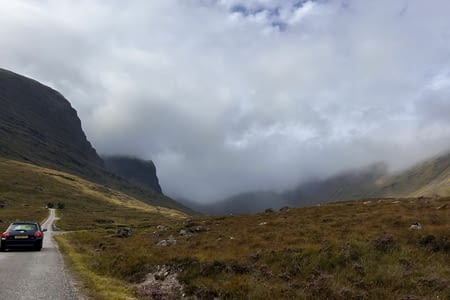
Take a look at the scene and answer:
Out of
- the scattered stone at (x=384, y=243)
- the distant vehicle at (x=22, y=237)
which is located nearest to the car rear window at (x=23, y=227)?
the distant vehicle at (x=22, y=237)

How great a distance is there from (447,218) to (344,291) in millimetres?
13047

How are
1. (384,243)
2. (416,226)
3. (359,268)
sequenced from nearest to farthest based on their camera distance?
1. (359,268)
2. (384,243)
3. (416,226)

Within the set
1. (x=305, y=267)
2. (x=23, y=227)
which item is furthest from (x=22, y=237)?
(x=305, y=267)

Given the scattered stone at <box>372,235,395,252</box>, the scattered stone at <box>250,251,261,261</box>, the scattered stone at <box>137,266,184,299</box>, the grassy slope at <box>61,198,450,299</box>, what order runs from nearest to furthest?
1. the grassy slope at <box>61,198,450,299</box>
2. the scattered stone at <box>137,266,184,299</box>
3. the scattered stone at <box>372,235,395,252</box>
4. the scattered stone at <box>250,251,261,261</box>

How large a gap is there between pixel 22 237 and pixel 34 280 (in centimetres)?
1667

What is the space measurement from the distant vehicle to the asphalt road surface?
6371 millimetres

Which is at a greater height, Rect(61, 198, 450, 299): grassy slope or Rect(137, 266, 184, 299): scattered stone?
Rect(61, 198, 450, 299): grassy slope

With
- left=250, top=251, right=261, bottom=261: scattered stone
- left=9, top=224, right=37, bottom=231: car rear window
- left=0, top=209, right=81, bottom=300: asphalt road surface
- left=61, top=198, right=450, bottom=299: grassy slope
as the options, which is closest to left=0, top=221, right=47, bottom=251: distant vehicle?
left=9, top=224, right=37, bottom=231: car rear window

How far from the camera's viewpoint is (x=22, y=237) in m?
33.7

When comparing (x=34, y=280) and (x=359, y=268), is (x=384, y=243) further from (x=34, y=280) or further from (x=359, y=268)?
(x=34, y=280)

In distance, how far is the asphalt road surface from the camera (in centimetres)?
1539

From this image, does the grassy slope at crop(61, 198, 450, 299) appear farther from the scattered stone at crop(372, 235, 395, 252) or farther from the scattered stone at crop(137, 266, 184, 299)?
the scattered stone at crop(137, 266, 184, 299)

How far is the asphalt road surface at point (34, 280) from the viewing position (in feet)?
50.5

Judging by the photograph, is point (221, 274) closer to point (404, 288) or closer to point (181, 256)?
point (181, 256)
